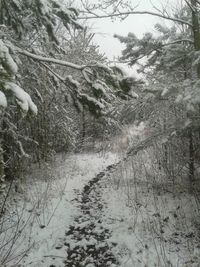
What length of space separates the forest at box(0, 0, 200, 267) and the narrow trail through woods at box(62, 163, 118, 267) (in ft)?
0.07

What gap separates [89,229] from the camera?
7117mm

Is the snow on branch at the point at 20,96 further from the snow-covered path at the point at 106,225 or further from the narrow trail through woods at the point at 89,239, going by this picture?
the narrow trail through woods at the point at 89,239

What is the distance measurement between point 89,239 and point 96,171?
601cm

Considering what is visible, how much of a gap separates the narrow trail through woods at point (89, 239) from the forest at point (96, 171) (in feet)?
0.07

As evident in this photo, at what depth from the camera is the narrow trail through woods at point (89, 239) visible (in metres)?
5.87

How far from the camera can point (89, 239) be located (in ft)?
21.7

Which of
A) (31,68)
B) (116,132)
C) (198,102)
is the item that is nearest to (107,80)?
(198,102)

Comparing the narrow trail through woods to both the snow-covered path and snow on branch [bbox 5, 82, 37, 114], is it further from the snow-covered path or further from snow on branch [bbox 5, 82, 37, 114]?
snow on branch [bbox 5, 82, 37, 114]

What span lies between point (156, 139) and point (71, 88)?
9.27 ft

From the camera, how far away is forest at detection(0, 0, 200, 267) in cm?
579

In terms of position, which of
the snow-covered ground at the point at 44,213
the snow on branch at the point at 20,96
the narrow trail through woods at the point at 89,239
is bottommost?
the narrow trail through woods at the point at 89,239

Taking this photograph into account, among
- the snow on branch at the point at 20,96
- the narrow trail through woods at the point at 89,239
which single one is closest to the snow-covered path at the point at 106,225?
the narrow trail through woods at the point at 89,239

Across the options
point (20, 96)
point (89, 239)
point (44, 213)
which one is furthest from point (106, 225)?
point (20, 96)

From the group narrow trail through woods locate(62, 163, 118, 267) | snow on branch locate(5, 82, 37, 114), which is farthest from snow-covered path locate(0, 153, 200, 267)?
snow on branch locate(5, 82, 37, 114)
